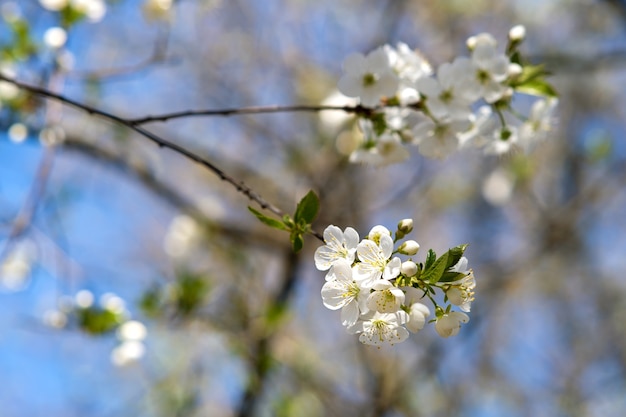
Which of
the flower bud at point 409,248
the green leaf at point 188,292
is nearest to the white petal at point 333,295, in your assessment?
the flower bud at point 409,248

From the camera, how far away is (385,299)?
0.83 m

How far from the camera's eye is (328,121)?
114 inches

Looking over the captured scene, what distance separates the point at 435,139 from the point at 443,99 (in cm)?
10

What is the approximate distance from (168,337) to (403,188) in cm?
172

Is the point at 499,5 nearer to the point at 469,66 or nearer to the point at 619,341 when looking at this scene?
the point at 619,341

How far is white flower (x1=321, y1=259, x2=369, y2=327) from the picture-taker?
33.5 inches

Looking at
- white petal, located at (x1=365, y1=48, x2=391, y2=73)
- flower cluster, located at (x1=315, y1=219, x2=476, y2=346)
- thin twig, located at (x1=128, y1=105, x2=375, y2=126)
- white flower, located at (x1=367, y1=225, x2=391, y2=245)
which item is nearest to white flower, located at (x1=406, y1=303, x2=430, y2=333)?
flower cluster, located at (x1=315, y1=219, x2=476, y2=346)

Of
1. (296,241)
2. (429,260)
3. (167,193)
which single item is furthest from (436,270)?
(167,193)

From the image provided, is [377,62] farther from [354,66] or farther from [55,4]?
[55,4]

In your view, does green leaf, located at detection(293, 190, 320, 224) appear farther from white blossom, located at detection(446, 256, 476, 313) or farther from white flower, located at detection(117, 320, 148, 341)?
white flower, located at detection(117, 320, 148, 341)

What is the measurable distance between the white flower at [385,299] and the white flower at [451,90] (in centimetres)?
47

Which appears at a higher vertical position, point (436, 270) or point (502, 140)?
point (502, 140)

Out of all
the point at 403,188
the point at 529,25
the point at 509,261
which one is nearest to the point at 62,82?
the point at 403,188

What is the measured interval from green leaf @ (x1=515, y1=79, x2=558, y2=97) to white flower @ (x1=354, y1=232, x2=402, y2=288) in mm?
574
